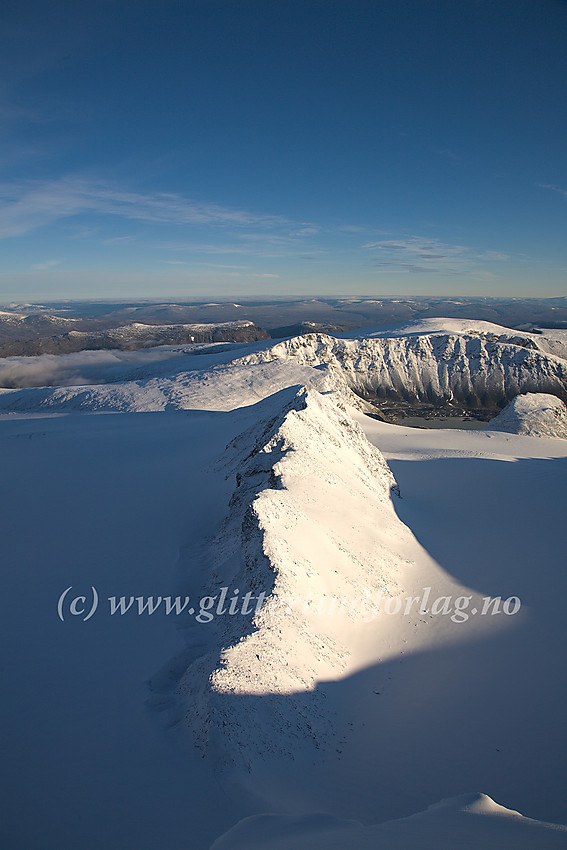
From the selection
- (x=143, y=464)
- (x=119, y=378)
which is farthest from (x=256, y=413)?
(x=119, y=378)

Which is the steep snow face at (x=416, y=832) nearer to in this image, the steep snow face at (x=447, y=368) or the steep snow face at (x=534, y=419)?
the steep snow face at (x=534, y=419)

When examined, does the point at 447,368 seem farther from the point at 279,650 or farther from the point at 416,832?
the point at 416,832

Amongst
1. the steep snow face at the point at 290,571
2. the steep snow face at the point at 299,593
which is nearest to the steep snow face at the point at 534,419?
the steep snow face at the point at 290,571

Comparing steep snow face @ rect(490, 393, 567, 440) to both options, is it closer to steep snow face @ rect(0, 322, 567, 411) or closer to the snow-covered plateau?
steep snow face @ rect(0, 322, 567, 411)

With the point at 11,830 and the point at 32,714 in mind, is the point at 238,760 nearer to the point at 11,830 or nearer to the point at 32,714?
the point at 11,830

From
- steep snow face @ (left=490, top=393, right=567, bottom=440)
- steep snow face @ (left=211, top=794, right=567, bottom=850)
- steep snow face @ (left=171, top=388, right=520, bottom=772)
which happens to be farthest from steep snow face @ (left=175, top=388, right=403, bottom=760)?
steep snow face @ (left=490, top=393, right=567, bottom=440)

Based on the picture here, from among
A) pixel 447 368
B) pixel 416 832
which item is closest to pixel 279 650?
pixel 416 832
